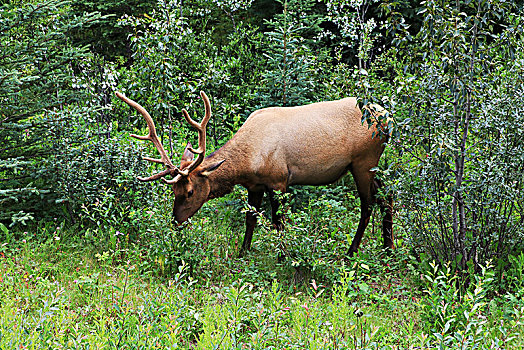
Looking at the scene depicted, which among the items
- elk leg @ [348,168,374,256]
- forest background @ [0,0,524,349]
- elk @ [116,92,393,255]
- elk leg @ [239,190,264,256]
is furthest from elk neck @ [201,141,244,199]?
elk leg @ [348,168,374,256]

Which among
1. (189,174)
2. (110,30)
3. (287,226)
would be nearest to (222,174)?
(189,174)

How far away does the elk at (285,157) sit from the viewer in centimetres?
582

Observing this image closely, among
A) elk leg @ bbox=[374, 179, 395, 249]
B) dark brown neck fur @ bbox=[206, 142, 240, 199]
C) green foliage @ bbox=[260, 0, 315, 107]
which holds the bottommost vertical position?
elk leg @ bbox=[374, 179, 395, 249]

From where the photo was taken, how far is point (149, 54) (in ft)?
22.1

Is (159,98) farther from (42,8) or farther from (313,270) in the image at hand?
(313,270)

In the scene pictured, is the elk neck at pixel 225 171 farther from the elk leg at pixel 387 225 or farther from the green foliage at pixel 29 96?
the green foliage at pixel 29 96

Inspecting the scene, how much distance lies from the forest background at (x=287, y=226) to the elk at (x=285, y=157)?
1.39 feet

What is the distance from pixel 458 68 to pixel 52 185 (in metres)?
4.88

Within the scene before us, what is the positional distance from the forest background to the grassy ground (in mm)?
27

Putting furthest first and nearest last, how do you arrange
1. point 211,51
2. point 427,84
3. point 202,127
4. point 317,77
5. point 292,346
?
point 211,51, point 317,77, point 202,127, point 427,84, point 292,346

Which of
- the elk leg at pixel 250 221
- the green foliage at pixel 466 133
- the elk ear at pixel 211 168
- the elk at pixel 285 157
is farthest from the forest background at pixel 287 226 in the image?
the elk ear at pixel 211 168

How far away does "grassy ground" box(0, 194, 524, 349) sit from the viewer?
369 centimetres

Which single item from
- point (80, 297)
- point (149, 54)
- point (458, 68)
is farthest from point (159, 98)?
point (458, 68)

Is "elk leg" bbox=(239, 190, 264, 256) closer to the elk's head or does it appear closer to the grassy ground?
the grassy ground
